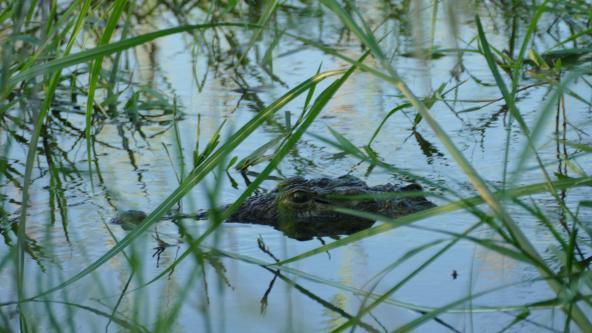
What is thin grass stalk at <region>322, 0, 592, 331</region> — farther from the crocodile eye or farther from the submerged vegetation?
the crocodile eye

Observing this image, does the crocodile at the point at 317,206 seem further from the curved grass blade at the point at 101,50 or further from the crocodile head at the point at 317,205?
the curved grass blade at the point at 101,50

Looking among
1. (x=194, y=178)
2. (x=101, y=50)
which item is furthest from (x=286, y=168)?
(x=101, y=50)

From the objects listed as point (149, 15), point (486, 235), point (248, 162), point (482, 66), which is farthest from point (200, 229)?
point (149, 15)

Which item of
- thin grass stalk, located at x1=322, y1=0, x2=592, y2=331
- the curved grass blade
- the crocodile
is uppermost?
the curved grass blade

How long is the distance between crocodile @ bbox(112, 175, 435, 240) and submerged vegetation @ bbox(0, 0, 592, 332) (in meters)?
0.12

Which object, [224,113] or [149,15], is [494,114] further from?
[149,15]

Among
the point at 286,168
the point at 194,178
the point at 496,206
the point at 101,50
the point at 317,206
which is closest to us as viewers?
the point at 496,206

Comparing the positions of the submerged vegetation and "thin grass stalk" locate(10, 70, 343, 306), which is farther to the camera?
"thin grass stalk" locate(10, 70, 343, 306)

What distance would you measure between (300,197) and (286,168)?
0.57 meters

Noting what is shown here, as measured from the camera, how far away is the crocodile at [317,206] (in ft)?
14.4

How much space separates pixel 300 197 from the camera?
14.7ft

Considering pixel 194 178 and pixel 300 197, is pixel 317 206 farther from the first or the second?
pixel 194 178

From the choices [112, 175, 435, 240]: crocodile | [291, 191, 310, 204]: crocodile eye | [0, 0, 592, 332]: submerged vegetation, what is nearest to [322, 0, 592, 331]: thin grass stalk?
[0, 0, 592, 332]: submerged vegetation

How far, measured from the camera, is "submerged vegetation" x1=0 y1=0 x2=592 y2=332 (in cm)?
251
